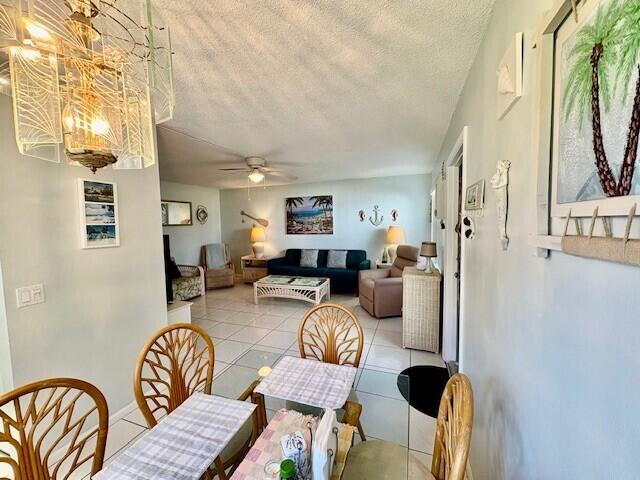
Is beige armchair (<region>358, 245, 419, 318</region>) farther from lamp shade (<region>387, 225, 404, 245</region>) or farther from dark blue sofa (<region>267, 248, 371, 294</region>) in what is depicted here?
lamp shade (<region>387, 225, 404, 245</region>)

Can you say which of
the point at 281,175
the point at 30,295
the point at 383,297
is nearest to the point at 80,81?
the point at 30,295

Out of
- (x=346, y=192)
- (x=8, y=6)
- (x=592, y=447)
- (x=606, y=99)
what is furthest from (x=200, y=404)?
(x=346, y=192)

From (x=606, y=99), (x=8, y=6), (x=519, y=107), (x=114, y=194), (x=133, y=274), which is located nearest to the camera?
(x=606, y=99)

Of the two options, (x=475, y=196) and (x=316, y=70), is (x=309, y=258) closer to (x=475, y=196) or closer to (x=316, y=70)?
(x=316, y=70)

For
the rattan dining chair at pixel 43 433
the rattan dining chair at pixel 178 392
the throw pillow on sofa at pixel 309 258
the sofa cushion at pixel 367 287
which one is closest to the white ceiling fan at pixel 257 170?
the throw pillow on sofa at pixel 309 258

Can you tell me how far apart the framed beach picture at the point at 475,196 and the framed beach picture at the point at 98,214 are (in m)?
2.42

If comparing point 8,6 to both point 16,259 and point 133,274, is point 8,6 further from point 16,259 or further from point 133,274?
point 133,274

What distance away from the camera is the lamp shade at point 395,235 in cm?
553

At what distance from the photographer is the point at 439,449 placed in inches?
42.6

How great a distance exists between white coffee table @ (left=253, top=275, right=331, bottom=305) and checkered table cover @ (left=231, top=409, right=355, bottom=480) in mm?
3407

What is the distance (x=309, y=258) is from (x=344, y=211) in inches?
52.2

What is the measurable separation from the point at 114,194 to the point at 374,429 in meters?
2.32

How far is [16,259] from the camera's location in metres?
1.55

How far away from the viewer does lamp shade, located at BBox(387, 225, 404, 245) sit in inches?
218
